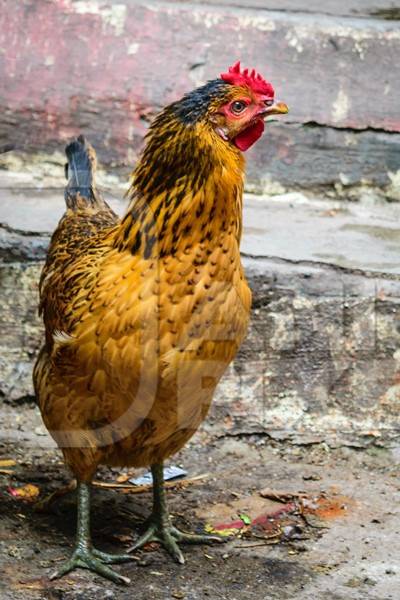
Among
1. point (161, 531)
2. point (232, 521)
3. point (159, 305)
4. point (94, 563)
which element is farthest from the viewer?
point (232, 521)

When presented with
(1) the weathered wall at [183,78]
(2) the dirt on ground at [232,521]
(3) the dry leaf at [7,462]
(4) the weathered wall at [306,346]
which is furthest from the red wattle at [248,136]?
(1) the weathered wall at [183,78]

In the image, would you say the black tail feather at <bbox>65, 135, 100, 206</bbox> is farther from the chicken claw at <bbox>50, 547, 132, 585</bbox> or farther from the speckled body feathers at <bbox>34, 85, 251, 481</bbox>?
the chicken claw at <bbox>50, 547, 132, 585</bbox>

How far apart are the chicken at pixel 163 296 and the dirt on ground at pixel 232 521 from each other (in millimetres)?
181

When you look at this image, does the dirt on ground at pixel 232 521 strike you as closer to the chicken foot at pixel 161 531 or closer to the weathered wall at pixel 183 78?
the chicken foot at pixel 161 531

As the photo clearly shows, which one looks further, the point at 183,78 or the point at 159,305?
the point at 183,78

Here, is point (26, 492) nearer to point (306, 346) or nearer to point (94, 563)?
point (94, 563)

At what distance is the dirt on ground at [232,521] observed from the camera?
3.81m

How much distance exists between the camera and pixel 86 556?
3.91 meters

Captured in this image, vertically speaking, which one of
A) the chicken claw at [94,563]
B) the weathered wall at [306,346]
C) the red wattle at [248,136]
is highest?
the red wattle at [248,136]

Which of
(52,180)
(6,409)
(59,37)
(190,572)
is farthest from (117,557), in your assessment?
(59,37)

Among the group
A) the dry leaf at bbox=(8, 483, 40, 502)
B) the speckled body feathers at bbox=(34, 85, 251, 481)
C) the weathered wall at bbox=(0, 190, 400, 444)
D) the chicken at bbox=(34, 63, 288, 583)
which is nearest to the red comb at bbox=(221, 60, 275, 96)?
the chicken at bbox=(34, 63, 288, 583)

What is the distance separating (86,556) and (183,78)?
3.16m

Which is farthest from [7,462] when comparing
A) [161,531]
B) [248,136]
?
[248,136]

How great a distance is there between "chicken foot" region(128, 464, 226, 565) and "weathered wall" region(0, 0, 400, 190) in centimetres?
241
